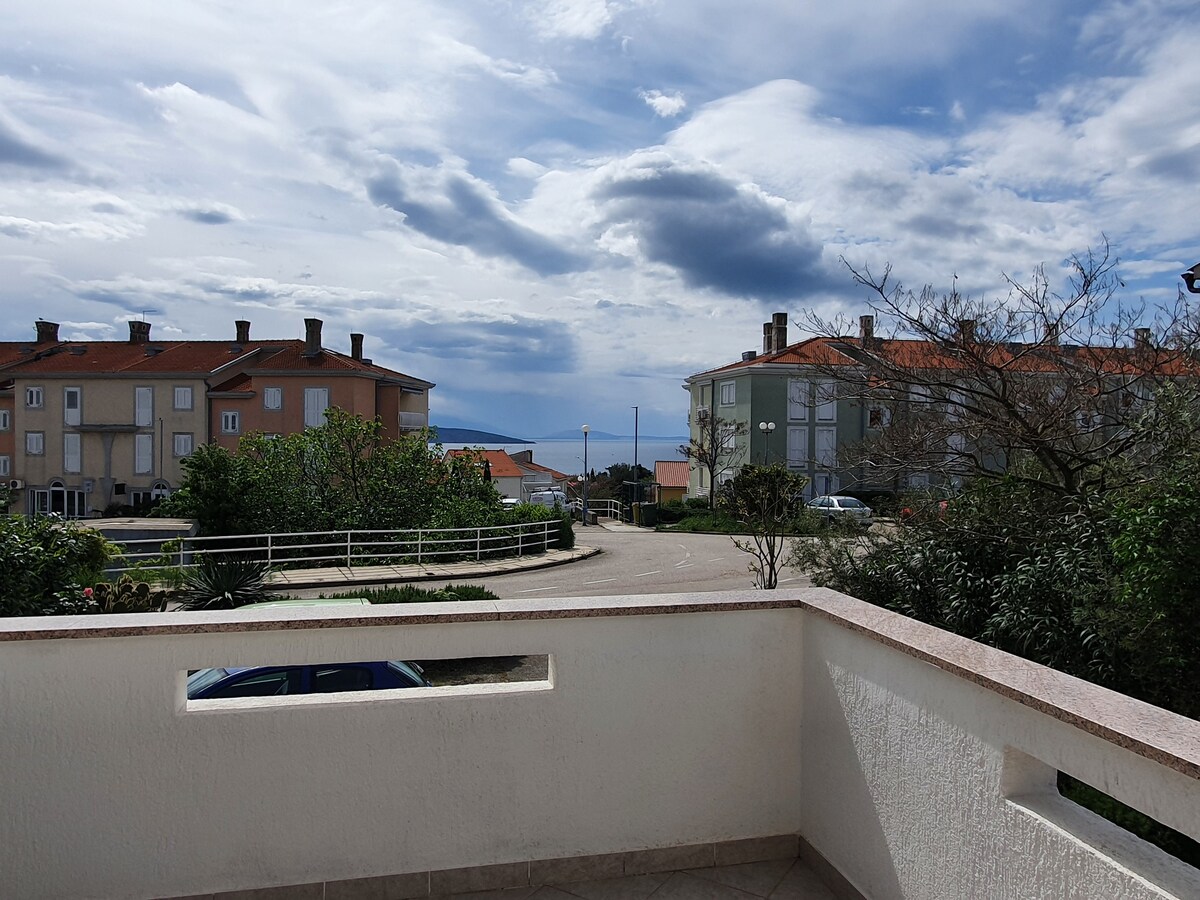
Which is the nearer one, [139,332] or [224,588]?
[224,588]

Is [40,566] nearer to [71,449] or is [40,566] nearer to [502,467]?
[71,449]

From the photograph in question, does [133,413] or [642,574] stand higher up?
[133,413]

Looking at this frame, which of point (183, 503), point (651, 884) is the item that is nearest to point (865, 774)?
point (651, 884)

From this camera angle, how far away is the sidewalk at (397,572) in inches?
665

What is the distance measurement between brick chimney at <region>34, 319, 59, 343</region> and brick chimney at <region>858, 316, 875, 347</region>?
58.2 metres

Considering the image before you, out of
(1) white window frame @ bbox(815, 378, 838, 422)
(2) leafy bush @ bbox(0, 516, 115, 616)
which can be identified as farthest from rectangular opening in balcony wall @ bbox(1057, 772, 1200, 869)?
(2) leafy bush @ bbox(0, 516, 115, 616)

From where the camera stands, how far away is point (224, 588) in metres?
11.4

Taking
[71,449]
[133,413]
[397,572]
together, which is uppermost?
[133,413]

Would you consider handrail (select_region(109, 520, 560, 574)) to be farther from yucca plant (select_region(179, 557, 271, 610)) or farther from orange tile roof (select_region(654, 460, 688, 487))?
orange tile roof (select_region(654, 460, 688, 487))

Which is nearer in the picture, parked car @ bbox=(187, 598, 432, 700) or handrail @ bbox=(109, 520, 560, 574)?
parked car @ bbox=(187, 598, 432, 700)

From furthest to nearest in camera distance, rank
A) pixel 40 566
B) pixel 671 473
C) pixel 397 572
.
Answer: pixel 671 473 < pixel 397 572 < pixel 40 566

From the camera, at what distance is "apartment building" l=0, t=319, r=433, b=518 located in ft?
145

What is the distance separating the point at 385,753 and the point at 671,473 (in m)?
58.2

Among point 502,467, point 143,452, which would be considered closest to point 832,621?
point 143,452
